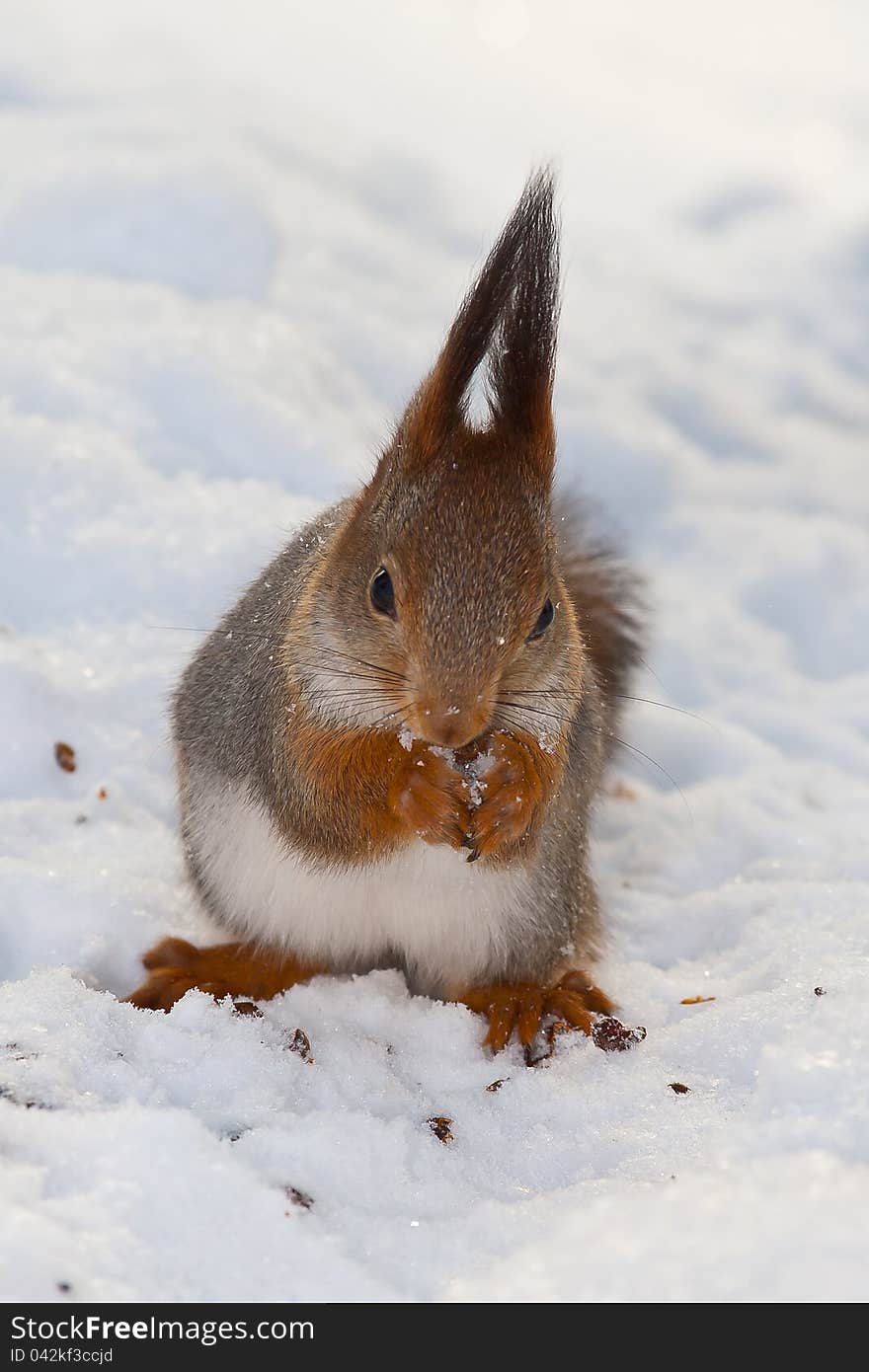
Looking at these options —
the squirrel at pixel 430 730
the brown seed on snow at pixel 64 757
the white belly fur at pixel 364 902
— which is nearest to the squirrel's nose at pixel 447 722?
the squirrel at pixel 430 730

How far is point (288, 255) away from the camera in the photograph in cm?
459

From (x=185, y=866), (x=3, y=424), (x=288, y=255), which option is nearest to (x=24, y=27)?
(x=288, y=255)

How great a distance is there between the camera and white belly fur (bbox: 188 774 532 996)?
220 cm

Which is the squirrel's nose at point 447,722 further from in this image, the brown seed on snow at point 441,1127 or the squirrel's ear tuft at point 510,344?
the brown seed on snow at point 441,1127

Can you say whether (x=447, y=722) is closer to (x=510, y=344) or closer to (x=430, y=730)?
(x=430, y=730)

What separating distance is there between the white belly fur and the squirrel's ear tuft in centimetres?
70

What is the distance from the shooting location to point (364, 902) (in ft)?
7.38

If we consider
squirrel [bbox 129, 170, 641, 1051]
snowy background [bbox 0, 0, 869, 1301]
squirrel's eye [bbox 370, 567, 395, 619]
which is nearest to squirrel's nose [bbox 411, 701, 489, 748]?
squirrel [bbox 129, 170, 641, 1051]

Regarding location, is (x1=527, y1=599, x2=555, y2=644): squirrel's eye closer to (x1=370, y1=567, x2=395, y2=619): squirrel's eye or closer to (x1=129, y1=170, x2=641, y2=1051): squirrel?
(x1=129, y1=170, x2=641, y2=1051): squirrel

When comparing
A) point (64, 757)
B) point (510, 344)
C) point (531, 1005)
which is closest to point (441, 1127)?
point (531, 1005)

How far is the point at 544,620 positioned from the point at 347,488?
4.98ft

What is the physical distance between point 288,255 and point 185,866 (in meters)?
2.80

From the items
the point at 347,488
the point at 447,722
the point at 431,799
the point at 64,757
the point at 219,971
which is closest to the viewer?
the point at 447,722

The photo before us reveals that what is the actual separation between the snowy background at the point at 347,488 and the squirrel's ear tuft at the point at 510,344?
39.5 inches
